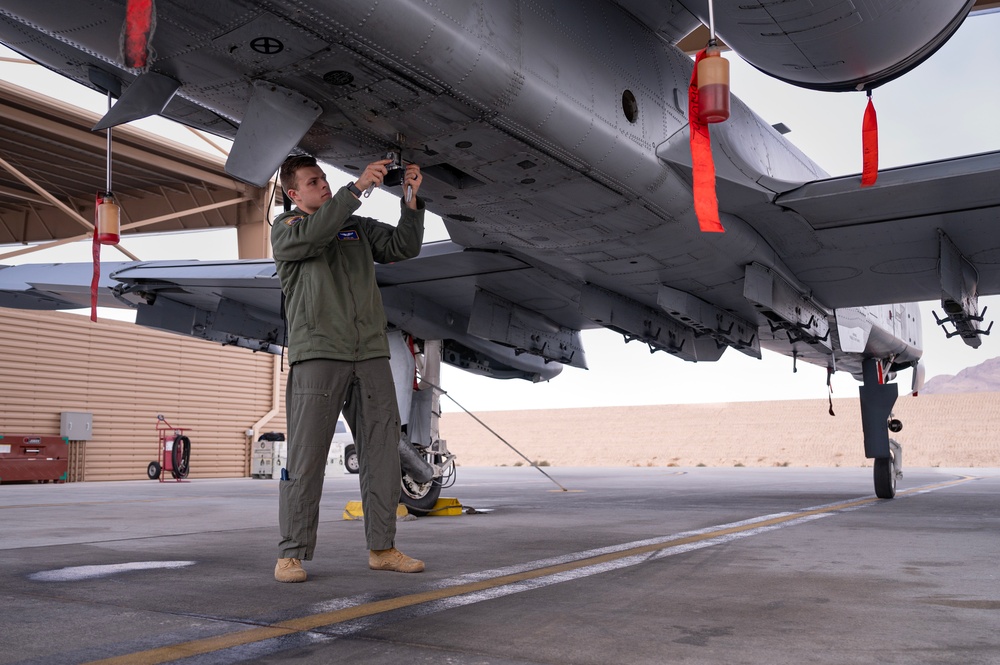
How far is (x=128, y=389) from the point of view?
80.7 feet

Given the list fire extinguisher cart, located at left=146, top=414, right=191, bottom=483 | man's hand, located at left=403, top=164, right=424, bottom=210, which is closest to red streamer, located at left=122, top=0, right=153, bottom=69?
man's hand, located at left=403, top=164, right=424, bottom=210

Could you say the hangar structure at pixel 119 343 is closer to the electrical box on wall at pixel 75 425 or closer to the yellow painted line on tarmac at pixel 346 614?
the electrical box on wall at pixel 75 425

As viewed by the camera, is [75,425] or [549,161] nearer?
[549,161]

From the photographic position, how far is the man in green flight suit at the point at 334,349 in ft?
14.0

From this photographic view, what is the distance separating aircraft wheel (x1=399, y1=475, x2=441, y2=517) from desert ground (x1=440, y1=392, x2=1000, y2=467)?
122 ft

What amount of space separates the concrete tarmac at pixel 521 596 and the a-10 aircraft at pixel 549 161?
7.56 ft

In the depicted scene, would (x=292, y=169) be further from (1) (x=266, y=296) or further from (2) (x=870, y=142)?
(1) (x=266, y=296)

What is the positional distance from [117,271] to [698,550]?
7617mm

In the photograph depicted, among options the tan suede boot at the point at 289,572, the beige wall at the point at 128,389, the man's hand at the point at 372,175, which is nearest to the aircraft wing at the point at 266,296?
the man's hand at the point at 372,175

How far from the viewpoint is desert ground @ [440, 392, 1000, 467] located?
153 ft

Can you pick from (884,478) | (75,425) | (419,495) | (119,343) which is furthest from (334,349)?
(119,343)

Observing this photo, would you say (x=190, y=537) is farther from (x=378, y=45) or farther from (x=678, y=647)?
(x=678, y=647)

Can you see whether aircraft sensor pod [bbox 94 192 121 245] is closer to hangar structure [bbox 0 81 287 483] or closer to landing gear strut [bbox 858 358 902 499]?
landing gear strut [bbox 858 358 902 499]

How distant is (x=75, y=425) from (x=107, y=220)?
781 inches
